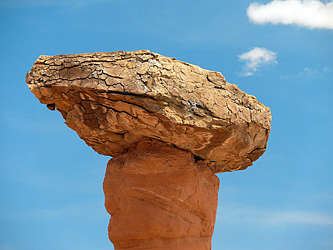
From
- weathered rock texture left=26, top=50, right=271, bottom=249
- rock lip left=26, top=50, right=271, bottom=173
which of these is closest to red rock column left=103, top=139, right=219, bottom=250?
weathered rock texture left=26, top=50, right=271, bottom=249

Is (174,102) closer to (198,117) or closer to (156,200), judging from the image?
(198,117)

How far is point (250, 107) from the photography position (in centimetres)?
486

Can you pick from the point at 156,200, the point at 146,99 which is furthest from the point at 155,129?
the point at 156,200

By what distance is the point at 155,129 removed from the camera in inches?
181

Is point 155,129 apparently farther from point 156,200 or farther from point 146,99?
point 156,200

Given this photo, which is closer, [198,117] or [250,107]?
[198,117]

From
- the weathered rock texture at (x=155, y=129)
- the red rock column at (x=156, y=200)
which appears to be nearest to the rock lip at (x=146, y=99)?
the weathered rock texture at (x=155, y=129)

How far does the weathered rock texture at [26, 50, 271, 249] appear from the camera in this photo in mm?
4270

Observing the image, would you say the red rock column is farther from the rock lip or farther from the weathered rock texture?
the rock lip

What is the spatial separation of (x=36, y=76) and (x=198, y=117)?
2006mm

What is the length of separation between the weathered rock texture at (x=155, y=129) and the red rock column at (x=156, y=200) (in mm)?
13

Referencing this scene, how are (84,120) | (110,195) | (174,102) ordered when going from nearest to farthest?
(174,102)
(84,120)
(110,195)

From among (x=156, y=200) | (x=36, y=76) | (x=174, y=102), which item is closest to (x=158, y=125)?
(x=174, y=102)

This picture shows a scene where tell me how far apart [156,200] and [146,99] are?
57.8 inches
